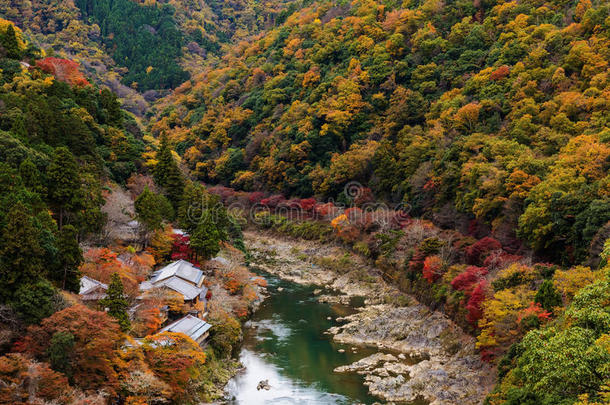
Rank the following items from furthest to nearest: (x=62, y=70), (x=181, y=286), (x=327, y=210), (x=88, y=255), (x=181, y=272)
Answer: (x=327, y=210) < (x=62, y=70) < (x=181, y=272) < (x=181, y=286) < (x=88, y=255)

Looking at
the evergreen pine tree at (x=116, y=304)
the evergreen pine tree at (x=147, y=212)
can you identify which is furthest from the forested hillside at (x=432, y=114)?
the evergreen pine tree at (x=116, y=304)

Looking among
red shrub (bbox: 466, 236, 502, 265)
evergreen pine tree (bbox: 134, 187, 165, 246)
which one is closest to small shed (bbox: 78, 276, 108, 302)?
evergreen pine tree (bbox: 134, 187, 165, 246)

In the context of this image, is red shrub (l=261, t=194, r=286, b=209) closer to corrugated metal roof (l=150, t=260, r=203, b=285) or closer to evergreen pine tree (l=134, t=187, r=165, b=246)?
evergreen pine tree (l=134, t=187, r=165, b=246)

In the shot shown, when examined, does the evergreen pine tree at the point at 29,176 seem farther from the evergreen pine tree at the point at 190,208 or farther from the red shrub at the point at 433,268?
the red shrub at the point at 433,268

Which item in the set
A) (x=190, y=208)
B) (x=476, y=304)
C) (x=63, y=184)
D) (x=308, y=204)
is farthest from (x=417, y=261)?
(x=308, y=204)

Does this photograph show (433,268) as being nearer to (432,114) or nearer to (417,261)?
(417,261)
